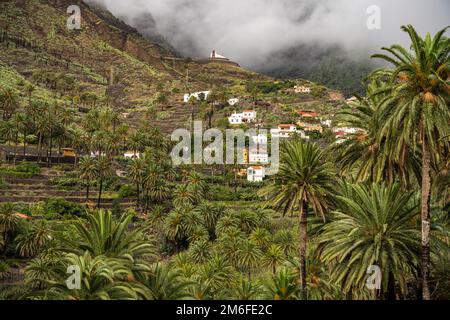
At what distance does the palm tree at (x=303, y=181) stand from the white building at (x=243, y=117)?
111975 mm

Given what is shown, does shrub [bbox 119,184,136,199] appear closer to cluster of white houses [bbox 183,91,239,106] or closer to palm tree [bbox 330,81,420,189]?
palm tree [bbox 330,81,420,189]

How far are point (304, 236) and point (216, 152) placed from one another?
8439 centimetres

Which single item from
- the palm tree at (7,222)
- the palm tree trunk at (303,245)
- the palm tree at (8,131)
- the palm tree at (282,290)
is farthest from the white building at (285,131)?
the palm tree at (282,290)

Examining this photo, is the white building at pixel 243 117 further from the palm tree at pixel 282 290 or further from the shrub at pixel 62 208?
the palm tree at pixel 282 290

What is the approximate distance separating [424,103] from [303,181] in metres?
8.27

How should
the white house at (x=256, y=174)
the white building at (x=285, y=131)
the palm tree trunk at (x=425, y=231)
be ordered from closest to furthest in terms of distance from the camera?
the palm tree trunk at (x=425, y=231) < the white house at (x=256, y=174) < the white building at (x=285, y=131)

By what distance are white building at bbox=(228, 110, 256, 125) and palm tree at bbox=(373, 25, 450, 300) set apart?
11697 cm

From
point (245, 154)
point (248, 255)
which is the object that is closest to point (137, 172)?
point (248, 255)

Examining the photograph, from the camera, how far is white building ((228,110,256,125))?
454ft

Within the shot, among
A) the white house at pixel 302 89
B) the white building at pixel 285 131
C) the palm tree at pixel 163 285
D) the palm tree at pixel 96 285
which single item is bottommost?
the palm tree at pixel 163 285

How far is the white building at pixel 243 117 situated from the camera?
13838 cm

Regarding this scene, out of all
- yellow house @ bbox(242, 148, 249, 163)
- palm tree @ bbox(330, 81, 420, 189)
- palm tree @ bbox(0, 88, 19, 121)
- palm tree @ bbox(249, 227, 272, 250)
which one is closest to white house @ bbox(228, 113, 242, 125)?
yellow house @ bbox(242, 148, 249, 163)

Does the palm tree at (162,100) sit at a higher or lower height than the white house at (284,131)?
higher
